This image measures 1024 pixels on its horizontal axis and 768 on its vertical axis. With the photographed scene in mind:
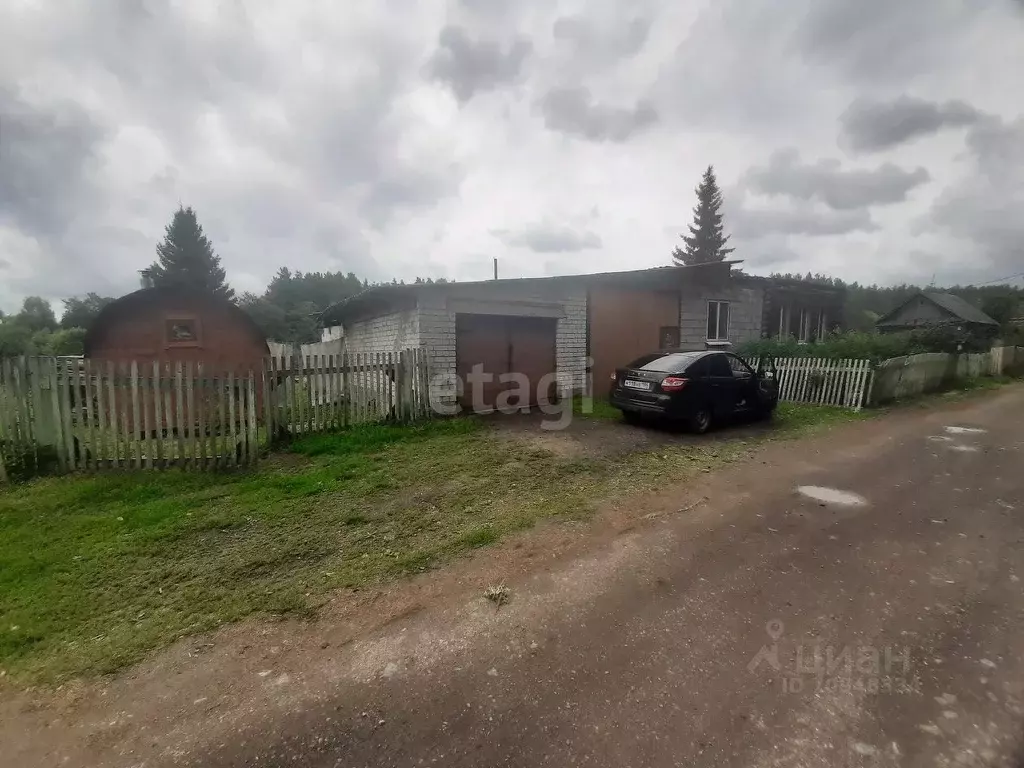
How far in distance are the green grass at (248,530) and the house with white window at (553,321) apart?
3.26 meters

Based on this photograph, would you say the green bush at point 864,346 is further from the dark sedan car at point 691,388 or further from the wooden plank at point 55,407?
the wooden plank at point 55,407

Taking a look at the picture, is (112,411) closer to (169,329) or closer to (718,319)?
(169,329)

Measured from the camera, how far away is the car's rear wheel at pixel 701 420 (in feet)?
27.6

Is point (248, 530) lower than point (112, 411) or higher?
lower

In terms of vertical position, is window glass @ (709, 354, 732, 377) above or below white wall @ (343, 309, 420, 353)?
below

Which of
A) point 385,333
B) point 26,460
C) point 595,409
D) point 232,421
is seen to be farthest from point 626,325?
point 26,460

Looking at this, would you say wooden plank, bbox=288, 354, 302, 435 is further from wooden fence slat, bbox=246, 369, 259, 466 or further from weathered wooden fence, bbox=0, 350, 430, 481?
wooden fence slat, bbox=246, 369, 259, 466

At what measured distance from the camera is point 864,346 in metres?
12.4

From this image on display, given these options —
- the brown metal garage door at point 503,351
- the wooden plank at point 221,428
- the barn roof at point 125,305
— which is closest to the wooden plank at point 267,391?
the wooden plank at point 221,428

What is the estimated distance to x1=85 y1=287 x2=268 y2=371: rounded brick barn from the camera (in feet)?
37.4

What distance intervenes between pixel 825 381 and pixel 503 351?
7988 millimetres

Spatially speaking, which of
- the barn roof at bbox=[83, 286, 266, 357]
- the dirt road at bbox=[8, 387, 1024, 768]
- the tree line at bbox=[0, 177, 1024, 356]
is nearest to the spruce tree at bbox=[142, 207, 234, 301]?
the tree line at bbox=[0, 177, 1024, 356]

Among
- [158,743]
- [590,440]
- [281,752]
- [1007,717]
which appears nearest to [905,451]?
[590,440]

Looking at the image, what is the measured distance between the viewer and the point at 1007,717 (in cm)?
225
